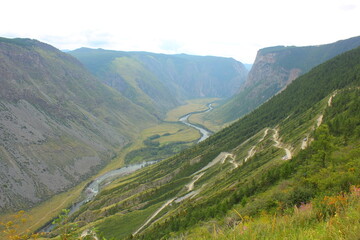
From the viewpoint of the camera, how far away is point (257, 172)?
218 feet

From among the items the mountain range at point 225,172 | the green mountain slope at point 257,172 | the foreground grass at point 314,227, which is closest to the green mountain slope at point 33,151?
the mountain range at point 225,172

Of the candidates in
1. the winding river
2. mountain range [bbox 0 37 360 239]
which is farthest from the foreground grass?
the winding river

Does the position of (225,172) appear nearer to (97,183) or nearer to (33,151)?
(97,183)

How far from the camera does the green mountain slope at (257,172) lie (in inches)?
1289

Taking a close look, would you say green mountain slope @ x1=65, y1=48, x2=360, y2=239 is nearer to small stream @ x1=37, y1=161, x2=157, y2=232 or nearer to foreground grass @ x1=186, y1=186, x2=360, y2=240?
foreground grass @ x1=186, y1=186, x2=360, y2=240

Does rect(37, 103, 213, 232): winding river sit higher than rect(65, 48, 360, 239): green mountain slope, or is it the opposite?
rect(65, 48, 360, 239): green mountain slope

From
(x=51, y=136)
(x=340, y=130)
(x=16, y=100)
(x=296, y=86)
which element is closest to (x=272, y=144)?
(x=340, y=130)

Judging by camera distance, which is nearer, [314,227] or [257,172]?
[314,227]

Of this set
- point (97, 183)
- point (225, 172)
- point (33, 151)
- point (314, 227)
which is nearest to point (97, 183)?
point (97, 183)

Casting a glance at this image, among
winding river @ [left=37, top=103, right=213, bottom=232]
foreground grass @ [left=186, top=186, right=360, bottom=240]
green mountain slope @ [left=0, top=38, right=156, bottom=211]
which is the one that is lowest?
winding river @ [left=37, top=103, right=213, bottom=232]

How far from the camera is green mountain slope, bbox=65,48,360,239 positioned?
107 ft

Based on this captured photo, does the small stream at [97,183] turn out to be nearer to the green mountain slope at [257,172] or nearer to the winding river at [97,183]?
the winding river at [97,183]

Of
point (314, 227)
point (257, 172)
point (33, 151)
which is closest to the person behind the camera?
point (314, 227)

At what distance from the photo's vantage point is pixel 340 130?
56500 millimetres
